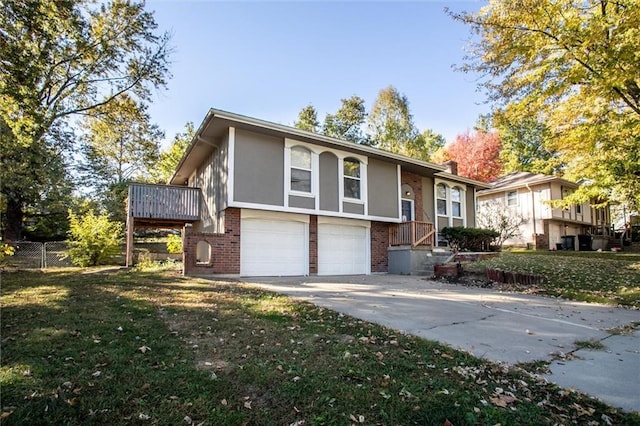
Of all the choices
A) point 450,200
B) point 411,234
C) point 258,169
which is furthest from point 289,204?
point 450,200

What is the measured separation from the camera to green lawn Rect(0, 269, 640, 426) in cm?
246

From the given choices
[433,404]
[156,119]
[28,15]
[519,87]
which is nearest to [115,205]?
[156,119]

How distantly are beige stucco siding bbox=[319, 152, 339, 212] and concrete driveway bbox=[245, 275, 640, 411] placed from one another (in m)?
4.27

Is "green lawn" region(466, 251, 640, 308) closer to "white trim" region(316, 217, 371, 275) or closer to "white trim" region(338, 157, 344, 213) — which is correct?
"white trim" region(316, 217, 371, 275)

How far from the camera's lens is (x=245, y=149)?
10.6m

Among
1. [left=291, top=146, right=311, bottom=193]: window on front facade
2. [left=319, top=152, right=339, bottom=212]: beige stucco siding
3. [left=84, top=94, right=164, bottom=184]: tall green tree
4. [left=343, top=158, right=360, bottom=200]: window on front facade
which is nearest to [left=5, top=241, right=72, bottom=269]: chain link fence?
[left=84, top=94, right=164, bottom=184]: tall green tree

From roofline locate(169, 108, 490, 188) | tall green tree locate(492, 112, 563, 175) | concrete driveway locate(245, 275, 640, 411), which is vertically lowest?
concrete driveway locate(245, 275, 640, 411)

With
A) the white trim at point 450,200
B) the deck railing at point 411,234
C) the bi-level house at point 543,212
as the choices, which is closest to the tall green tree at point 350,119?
the bi-level house at point 543,212

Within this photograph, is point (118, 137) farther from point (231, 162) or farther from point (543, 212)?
point (543, 212)

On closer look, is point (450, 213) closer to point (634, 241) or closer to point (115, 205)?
point (634, 241)

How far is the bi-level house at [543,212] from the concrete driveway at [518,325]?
1747 centimetres

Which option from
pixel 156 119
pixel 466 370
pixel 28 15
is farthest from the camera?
pixel 156 119

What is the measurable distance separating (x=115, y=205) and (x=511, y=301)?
23487mm

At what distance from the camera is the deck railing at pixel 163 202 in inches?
491
